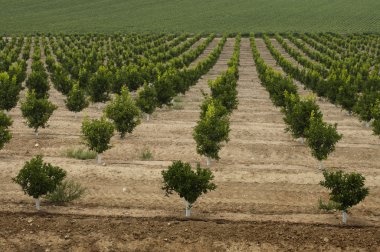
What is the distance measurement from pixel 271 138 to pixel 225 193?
10.1 m

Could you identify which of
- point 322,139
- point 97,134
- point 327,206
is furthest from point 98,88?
point 327,206

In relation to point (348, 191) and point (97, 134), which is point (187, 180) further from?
point (97, 134)

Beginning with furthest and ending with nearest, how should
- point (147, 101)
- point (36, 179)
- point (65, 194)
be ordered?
point (147, 101) < point (65, 194) < point (36, 179)

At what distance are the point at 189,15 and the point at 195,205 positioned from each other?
123m

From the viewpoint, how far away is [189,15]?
445ft

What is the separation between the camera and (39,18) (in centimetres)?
12825

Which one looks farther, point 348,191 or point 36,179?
point 36,179

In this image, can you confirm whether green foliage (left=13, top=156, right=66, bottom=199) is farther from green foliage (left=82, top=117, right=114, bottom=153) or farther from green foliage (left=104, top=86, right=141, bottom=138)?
green foliage (left=104, top=86, right=141, bottom=138)

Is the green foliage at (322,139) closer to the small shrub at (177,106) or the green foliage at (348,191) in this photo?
the green foliage at (348,191)

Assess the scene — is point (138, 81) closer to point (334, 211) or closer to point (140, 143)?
point (140, 143)

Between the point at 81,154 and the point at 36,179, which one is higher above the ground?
the point at 36,179

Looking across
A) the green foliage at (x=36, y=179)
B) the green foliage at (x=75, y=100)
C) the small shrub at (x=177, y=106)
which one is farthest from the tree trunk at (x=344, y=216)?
the small shrub at (x=177, y=106)

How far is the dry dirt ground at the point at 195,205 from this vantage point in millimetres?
14773

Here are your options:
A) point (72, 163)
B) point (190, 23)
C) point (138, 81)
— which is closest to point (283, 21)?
point (190, 23)
